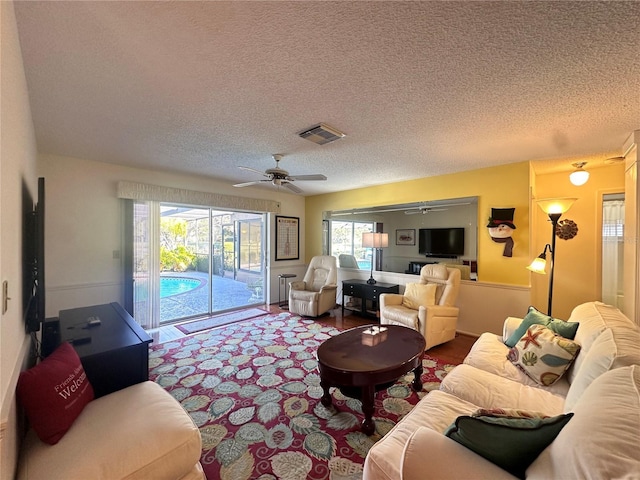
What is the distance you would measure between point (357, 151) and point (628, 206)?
9.08 feet

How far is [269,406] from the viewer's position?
7.27ft

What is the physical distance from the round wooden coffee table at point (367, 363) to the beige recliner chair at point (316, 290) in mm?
1907

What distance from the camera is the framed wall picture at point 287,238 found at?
230 inches

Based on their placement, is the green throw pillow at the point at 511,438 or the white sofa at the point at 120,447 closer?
the green throw pillow at the point at 511,438

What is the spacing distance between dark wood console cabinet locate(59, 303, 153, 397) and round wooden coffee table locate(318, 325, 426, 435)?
1.32m

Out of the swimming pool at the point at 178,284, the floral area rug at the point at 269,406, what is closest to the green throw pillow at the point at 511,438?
the floral area rug at the point at 269,406

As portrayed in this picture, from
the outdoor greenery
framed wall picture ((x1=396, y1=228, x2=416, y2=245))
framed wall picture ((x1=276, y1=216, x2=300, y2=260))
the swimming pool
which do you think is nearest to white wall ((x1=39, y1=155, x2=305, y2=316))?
the outdoor greenery

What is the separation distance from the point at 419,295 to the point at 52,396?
11.9 ft

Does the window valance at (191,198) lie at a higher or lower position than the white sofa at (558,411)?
higher

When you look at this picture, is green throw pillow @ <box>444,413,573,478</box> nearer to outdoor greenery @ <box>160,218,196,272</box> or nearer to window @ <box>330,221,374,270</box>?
window @ <box>330,221,374,270</box>

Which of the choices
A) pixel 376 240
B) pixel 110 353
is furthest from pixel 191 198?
pixel 376 240

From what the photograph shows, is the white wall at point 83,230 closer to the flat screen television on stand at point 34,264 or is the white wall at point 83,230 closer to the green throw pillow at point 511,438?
the flat screen television on stand at point 34,264

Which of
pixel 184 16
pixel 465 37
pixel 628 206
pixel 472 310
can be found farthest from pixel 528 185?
pixel 184 16

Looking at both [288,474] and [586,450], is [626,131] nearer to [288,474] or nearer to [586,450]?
[586,450]
